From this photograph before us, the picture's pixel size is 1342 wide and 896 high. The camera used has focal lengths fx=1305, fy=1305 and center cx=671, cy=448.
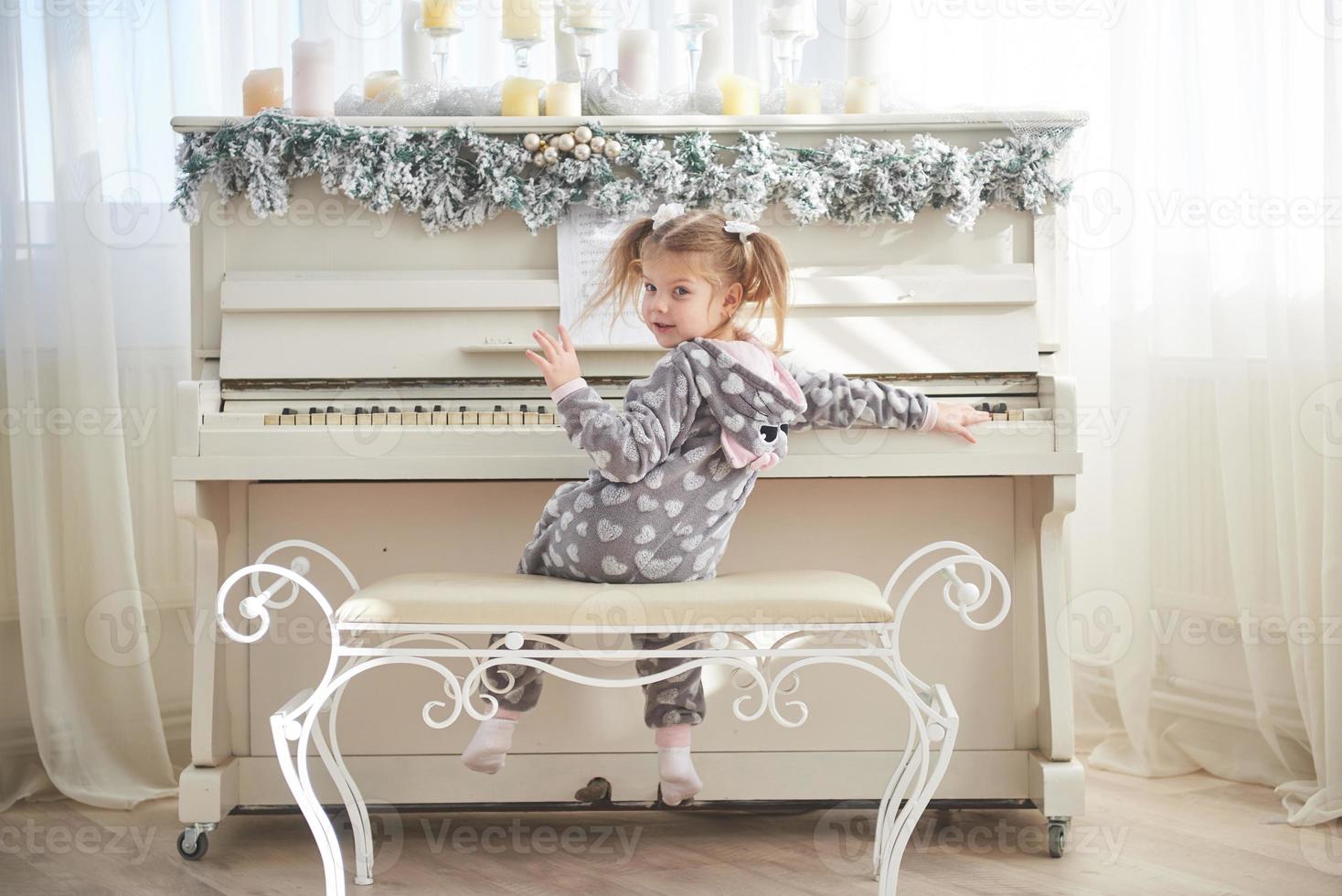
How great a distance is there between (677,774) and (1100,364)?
152cm

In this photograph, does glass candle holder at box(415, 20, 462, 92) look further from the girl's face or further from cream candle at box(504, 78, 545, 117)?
the girl's face

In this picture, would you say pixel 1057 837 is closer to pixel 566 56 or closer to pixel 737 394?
pixel 737 394

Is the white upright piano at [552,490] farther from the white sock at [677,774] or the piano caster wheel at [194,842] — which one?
the white sock at [677,774]

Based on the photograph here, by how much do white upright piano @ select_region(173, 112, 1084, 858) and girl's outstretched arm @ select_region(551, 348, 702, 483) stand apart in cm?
26

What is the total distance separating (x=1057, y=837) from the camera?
7.46 feet

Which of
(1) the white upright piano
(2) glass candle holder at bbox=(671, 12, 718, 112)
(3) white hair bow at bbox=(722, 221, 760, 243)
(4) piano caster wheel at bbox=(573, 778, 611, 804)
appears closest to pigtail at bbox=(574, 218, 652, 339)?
(3) white hair bow at bbox=(722, 221, 760, 243)

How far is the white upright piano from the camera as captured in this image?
229 centimetres

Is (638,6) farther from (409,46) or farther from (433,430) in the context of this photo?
(433,430)

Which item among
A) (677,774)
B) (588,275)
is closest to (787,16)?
(588,275)

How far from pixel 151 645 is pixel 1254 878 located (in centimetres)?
222

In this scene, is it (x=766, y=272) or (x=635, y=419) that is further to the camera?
(x=766, y=272)

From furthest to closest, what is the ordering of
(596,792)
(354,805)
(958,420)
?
(596,792)
(354,805)
(958,420)

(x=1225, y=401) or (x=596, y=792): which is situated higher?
(x=1225, y=401)

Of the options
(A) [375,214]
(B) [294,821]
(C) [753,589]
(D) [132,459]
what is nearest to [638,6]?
(A) [375,214]
